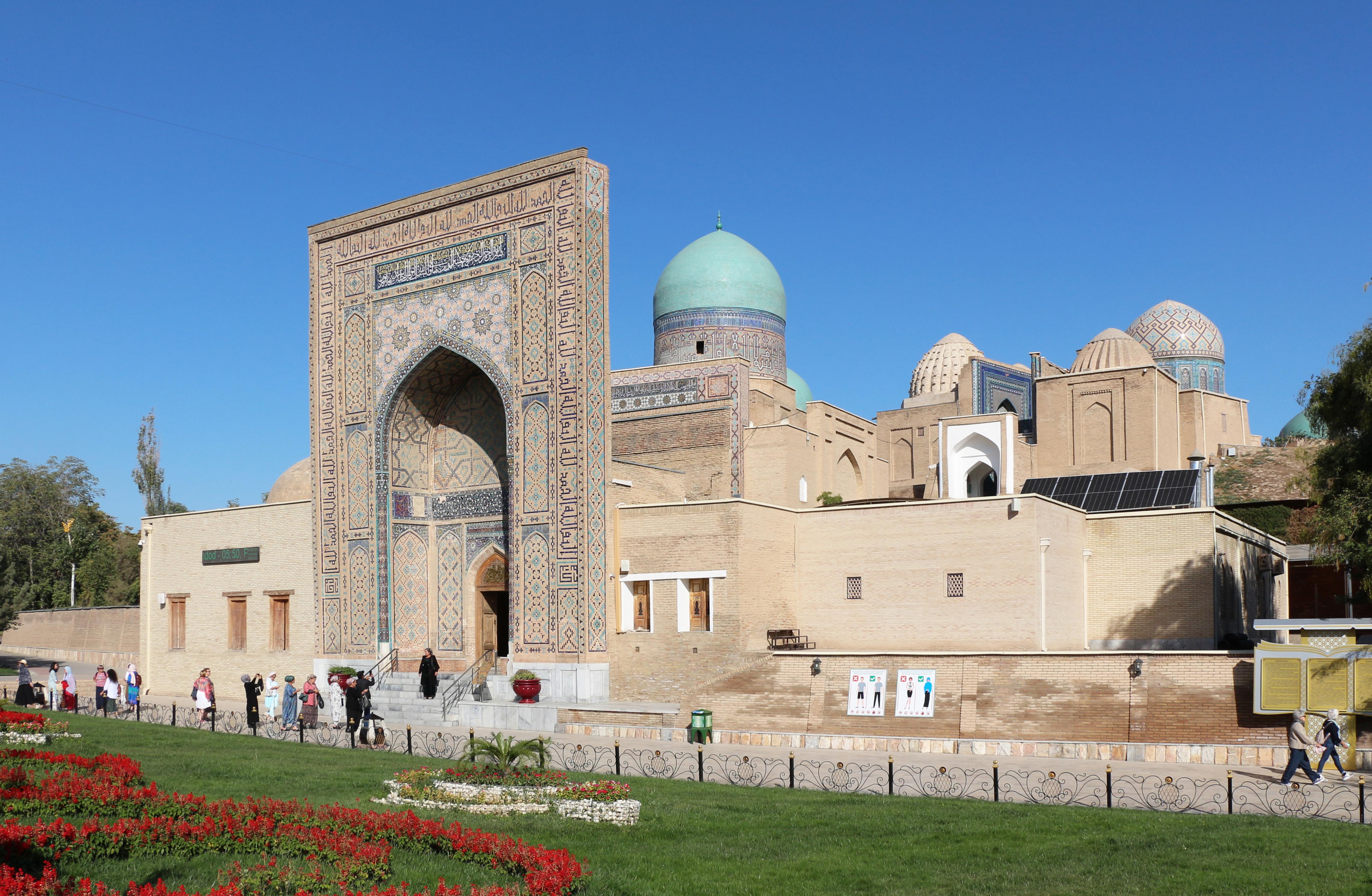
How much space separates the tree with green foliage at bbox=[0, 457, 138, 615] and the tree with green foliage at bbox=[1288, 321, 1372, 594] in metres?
37.5

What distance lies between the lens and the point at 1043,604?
18.7 meters

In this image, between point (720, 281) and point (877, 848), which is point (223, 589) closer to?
point (720, 281)

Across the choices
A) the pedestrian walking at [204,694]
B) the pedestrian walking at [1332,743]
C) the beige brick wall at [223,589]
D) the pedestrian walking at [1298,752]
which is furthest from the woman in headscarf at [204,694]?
the pedestrian walking at [1332,743]

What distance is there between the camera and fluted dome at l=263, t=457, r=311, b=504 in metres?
28.6

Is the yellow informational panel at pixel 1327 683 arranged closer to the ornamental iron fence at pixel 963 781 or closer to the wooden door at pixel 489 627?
the ornamental iron fence at pixel 963 781

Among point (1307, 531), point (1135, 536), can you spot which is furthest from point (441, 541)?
point (1307, 531)

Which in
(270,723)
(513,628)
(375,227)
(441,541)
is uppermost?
(375,227)

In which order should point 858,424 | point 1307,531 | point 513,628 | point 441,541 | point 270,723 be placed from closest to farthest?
point 1307,531, point 270,723, point 513,628, point 441,541, point 858,424

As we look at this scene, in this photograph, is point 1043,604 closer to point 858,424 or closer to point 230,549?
point 858,424

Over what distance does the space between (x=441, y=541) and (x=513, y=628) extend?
393cm

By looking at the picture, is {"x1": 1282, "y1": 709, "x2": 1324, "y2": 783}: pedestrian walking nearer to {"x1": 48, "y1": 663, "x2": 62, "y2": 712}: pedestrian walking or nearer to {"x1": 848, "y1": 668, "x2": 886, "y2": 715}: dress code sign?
{"x1": 848, "y1": 668, "x2": 886, "y2": 715}: dress code sign

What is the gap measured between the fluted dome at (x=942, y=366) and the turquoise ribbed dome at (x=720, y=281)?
7327 mm

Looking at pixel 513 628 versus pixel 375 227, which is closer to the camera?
pixel 513 628

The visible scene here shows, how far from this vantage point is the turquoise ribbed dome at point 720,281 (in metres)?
30.3
